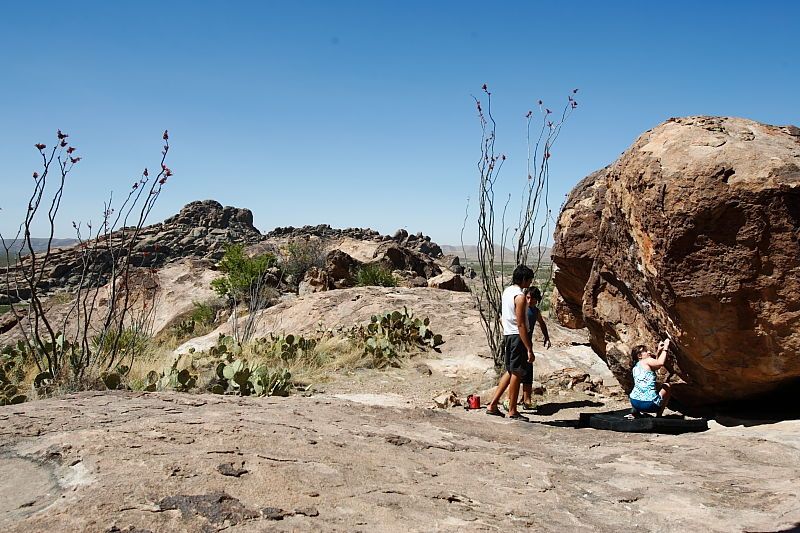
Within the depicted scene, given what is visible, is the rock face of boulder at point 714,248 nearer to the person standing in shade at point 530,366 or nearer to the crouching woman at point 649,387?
the crouching woman at point 649,387

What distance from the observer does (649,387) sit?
18.1ft

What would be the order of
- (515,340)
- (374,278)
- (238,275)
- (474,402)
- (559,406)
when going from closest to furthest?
(515,340) < (474,402) < (559,406) < (374,278) < (238,275)

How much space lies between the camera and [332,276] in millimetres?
15695

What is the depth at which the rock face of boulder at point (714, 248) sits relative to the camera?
15.0 feet

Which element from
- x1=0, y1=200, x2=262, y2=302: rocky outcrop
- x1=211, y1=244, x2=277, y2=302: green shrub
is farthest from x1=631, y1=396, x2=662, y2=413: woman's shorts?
x1=0, y1=200, x2=262, y2=302: rocky outcrop

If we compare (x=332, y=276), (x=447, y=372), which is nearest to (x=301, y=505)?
(x=447, y=372)

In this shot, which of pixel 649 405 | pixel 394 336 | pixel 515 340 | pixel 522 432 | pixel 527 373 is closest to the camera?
pixel 522 432

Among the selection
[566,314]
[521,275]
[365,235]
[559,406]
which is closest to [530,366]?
[559,406]

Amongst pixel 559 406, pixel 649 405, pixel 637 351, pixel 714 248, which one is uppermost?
pixel 714 248

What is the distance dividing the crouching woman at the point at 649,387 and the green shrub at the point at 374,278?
32.4ft

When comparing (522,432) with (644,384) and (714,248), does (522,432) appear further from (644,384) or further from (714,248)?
(714,248)

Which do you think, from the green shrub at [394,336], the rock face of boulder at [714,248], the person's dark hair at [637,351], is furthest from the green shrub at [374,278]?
the rock face of boulder at [714,248]

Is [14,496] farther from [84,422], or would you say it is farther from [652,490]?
[652,490]

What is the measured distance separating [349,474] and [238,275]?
13541 millimetres
